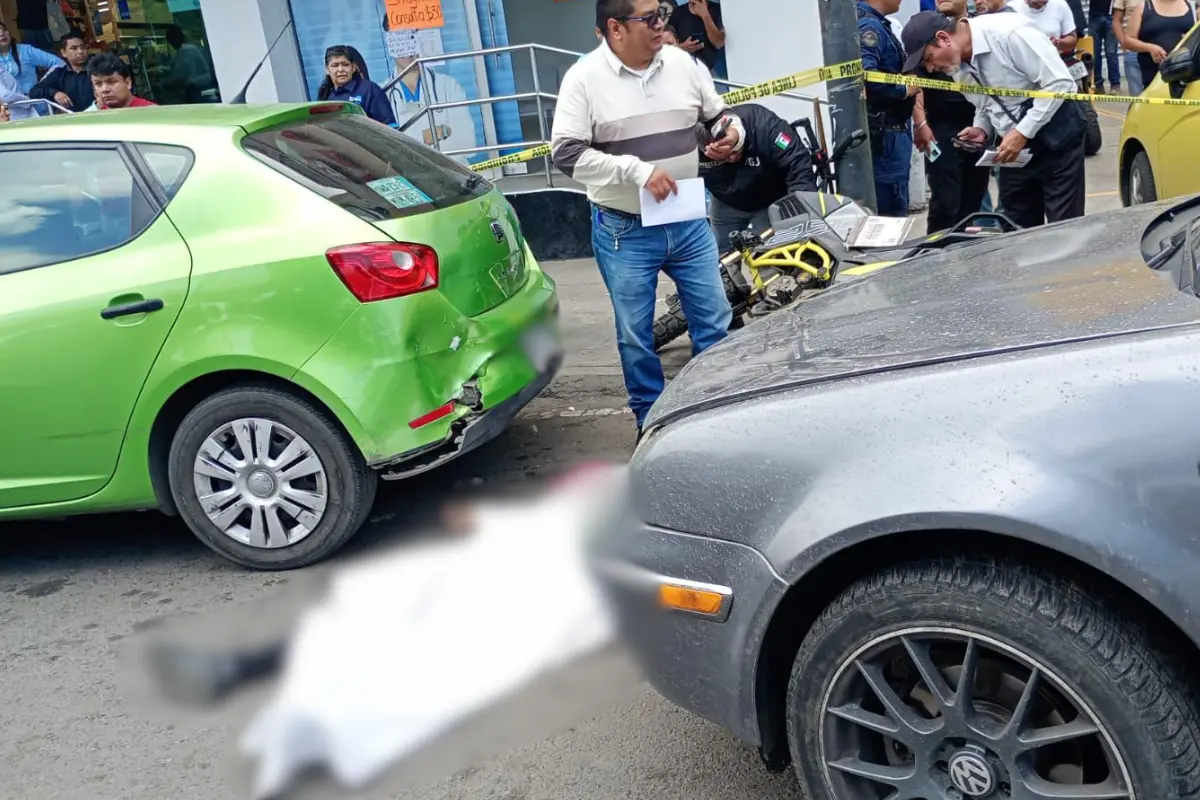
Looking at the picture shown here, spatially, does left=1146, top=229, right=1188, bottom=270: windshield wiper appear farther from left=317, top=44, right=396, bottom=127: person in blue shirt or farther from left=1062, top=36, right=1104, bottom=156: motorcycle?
left=317, top=44, right=396, bottom=127: person in blue shirt

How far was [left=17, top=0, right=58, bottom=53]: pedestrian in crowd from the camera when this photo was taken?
470 inches

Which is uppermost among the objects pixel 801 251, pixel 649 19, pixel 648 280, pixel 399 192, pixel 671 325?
pixel 649 19

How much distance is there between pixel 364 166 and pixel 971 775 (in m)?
3.11

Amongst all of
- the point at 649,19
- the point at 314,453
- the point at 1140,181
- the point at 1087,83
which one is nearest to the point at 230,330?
the point at 314,453

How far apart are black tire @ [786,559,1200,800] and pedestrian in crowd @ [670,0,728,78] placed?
7604 mm

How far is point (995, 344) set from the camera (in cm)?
206

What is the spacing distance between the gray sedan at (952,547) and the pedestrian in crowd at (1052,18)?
20.5 ft

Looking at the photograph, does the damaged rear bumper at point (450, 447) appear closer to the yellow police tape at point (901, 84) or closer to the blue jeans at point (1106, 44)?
the yellow police tape at point (901, 84)

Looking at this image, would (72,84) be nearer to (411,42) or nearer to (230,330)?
(411,42)

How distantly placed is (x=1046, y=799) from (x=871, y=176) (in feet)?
15.4

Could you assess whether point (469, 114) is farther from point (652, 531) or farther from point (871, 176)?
point (652, 531)

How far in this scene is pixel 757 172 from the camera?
5754 mm

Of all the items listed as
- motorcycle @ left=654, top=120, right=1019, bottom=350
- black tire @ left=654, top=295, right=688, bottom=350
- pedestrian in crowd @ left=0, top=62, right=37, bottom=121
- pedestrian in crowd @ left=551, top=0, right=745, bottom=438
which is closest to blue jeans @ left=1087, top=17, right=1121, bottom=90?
motorcycle @ left=654, top=120, right=1019, bottom=350

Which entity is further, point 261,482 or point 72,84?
point 72,84
